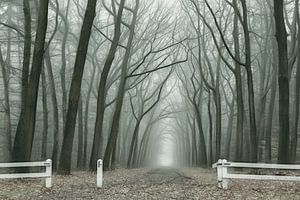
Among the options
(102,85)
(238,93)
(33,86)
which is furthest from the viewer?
(238,93)

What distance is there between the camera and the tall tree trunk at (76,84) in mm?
14969

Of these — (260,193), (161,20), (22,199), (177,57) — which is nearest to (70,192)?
(22,199)

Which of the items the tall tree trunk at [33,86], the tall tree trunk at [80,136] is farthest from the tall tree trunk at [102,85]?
the tall tree trunk at [80,136]

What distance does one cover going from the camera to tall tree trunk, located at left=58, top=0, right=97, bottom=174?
14969 mm

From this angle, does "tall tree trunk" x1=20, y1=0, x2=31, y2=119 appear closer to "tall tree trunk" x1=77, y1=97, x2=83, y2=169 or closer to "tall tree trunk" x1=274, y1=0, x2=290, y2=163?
"tall tree trunk" x1=274, y1=0, x2=290, y2=163

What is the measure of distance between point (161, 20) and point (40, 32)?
45.5ft

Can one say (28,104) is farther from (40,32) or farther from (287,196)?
(287,196)

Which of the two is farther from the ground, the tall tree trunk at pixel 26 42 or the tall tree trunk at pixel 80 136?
the tall tree trunk at pixel 26 42

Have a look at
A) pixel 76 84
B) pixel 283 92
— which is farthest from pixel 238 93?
pixel 76 84

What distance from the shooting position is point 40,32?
1391cm

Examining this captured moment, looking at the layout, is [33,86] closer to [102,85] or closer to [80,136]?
[102,85]

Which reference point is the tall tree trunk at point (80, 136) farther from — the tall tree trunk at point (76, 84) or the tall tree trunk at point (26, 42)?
the tall tree trunk at point (26, 42)

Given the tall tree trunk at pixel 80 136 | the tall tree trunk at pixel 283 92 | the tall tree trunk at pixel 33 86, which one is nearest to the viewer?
the tall tree trunk at pixel 283 92

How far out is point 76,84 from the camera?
49.8ft
